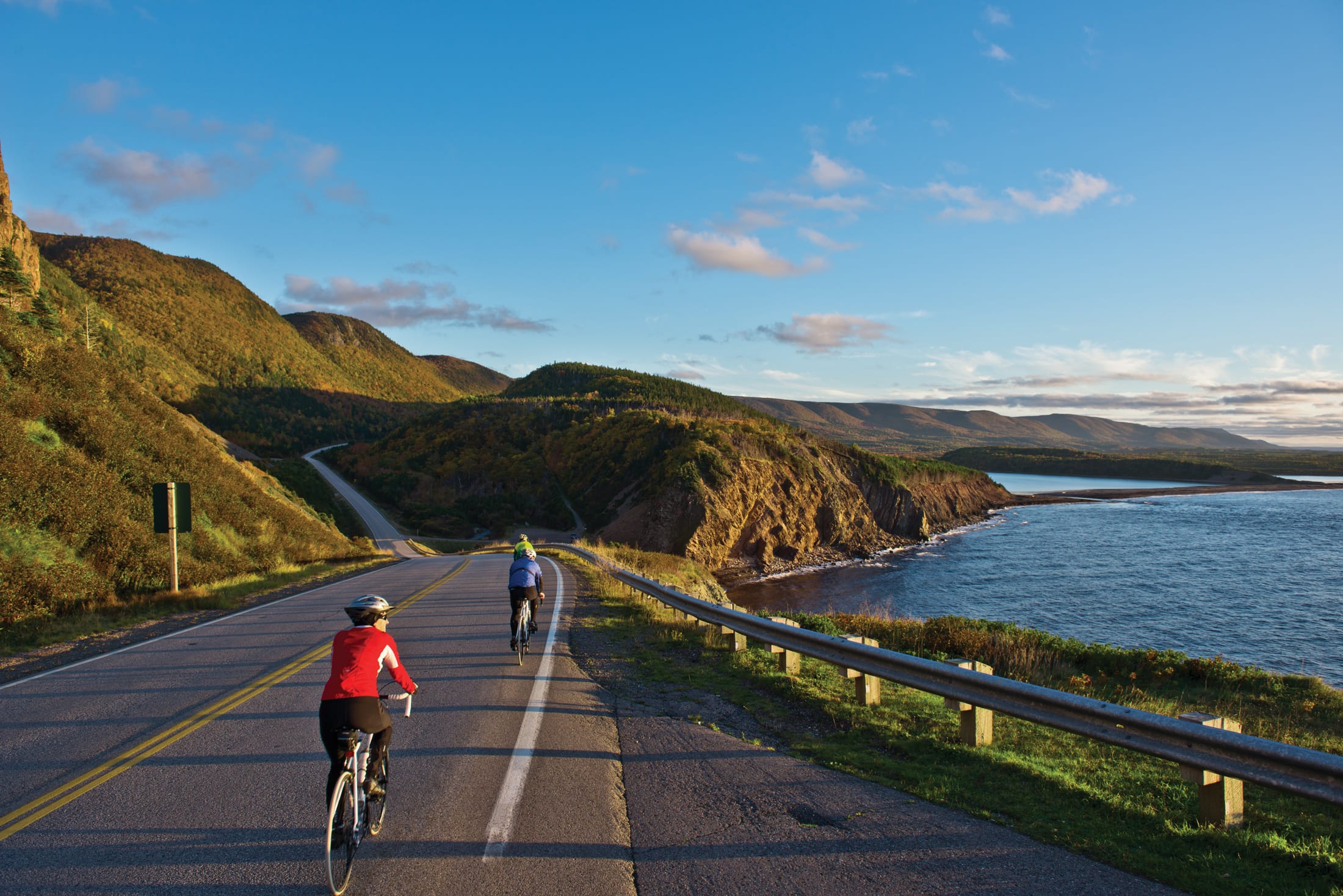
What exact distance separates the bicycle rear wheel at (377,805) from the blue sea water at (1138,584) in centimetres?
1989

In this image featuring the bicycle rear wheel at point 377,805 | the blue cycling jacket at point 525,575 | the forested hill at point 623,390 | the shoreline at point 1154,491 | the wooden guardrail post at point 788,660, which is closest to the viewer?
the bicycle rear wheel at point 377,805

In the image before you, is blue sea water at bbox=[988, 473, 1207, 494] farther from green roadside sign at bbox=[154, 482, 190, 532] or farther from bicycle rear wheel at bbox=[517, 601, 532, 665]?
bicycle rear wheel at bbox=[517, 601, 532, 665]

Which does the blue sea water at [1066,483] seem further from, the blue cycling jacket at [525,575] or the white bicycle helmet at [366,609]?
the white bicycle helmet at [366,609]

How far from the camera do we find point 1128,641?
25250 mm

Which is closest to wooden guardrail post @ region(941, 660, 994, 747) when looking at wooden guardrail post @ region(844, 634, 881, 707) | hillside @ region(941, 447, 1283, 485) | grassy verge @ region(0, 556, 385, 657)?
wooden guardrail post @ region(844, 634, 881, 707)

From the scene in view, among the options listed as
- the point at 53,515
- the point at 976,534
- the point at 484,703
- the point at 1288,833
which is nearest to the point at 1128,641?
the point at 1288,833

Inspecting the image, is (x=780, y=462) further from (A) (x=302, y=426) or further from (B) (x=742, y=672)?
(A) (x=302, y=426)

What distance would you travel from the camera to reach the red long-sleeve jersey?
4.30 meters

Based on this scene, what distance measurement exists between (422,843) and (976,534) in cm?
7432

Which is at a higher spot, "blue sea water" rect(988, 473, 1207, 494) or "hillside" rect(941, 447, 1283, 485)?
"hillside" rect(941, 447, 1283, 485)

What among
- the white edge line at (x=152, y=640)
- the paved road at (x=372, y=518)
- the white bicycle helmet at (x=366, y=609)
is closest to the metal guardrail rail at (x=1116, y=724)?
the white bicycle helmet at (x=366, y=609)

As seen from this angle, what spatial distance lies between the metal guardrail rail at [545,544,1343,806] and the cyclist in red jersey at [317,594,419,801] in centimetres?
447

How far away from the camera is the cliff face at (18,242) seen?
87.5 ft

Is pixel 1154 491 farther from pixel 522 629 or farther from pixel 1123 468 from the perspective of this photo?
pixel 522 629
